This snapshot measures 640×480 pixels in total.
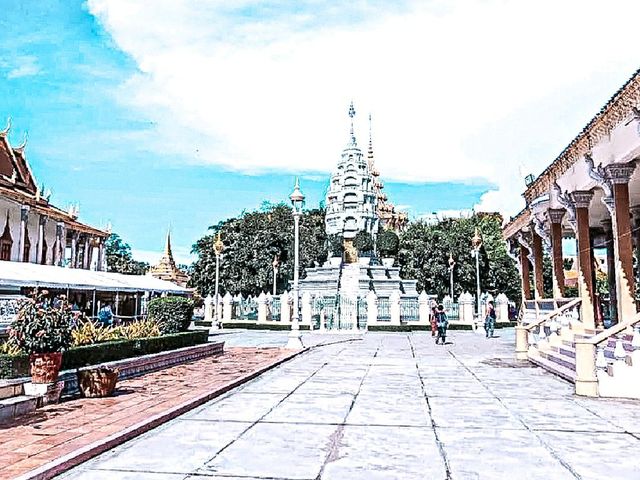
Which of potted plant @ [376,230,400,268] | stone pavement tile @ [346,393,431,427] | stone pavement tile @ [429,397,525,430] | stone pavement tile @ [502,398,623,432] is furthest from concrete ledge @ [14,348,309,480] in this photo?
potted plant @ [376,230,400,268]

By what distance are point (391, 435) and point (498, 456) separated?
123cm

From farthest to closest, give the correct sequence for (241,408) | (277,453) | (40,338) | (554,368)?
1. (554,368)
2. (241,408)
3. (40,338)
4. (277,453)

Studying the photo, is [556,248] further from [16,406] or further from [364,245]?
[364,245]

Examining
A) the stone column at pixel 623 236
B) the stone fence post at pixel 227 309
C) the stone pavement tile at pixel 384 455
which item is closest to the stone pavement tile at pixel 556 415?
the stone pavement tile at pixel 384 455

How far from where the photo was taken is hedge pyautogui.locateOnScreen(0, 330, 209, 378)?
7566 mm

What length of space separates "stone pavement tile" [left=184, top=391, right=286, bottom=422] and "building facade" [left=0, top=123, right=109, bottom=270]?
60.0 feet

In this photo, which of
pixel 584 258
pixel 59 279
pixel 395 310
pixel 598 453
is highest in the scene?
pixel 584 258

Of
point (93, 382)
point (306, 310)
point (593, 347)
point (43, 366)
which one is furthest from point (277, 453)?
point (306, 310)

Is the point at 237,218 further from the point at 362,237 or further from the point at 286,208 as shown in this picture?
the point at 362,237

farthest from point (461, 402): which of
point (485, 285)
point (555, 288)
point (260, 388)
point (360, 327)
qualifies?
point (485, 285)

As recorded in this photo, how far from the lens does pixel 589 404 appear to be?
7.96 meters

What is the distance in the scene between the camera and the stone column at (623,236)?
10.3m

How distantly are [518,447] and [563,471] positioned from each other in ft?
2.56

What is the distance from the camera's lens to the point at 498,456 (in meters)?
5.32
